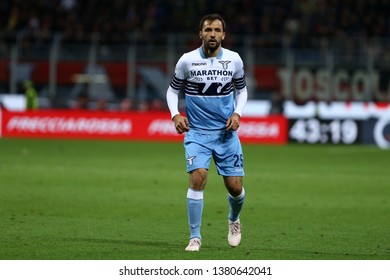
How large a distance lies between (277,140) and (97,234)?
19.4 metres

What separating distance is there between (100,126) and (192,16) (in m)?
7.68

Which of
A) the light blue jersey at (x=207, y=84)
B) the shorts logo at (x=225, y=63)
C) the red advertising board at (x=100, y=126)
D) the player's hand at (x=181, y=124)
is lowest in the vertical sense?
the red advertising board at (x=100, y=126)

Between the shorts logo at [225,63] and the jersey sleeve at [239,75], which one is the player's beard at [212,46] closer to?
the shorts logo at [225,63]

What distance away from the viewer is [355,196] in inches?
627

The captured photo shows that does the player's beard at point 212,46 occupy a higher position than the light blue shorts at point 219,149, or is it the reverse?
the player's beard at point 212,46

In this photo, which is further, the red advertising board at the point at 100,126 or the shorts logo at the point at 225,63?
the red advertising board at the point at 100,126

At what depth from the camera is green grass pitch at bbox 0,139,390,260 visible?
959cm

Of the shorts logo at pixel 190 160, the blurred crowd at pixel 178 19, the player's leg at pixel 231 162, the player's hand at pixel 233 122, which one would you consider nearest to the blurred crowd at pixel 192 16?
the blurred crowd at pixel 178 19

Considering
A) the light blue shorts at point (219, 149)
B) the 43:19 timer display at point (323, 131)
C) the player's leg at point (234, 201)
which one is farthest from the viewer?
the 43:19 timer display at point (323, 131)
